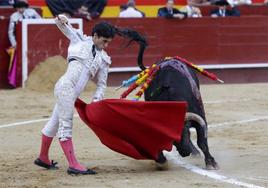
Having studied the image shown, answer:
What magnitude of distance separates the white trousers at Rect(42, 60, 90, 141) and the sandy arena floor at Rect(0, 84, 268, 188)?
0.98 ft

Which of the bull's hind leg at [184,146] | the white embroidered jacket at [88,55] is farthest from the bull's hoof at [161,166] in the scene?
the white embroidered jacket at [88,55]

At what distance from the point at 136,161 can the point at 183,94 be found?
0.66m

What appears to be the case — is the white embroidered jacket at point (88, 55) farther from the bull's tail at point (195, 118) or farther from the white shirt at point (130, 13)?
the white shirt at point (130, 13)

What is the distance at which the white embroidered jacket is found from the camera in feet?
17.7

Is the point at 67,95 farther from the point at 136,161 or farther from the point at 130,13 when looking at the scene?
the point at 130,13

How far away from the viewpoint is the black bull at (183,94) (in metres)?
5.55

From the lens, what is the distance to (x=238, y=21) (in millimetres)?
12219

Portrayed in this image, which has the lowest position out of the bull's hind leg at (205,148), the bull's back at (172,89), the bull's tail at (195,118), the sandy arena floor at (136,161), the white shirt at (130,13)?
the sandy arena floor at (136,161)

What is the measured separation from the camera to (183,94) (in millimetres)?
5621

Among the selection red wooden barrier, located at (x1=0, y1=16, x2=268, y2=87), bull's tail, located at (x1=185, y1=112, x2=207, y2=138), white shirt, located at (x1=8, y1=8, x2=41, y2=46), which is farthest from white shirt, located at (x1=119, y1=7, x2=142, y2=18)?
bull's tail, located at (x1=185, y1=112, x2=207, y2=138)

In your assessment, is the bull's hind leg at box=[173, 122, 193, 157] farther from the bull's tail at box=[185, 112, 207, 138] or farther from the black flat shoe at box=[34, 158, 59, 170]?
the black flat shoe at box=[34, 158, 59, 170]

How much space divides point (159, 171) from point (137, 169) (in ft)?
0.54

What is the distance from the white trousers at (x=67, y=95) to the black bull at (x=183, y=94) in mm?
546

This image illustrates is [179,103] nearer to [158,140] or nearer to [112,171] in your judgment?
[158,140]
